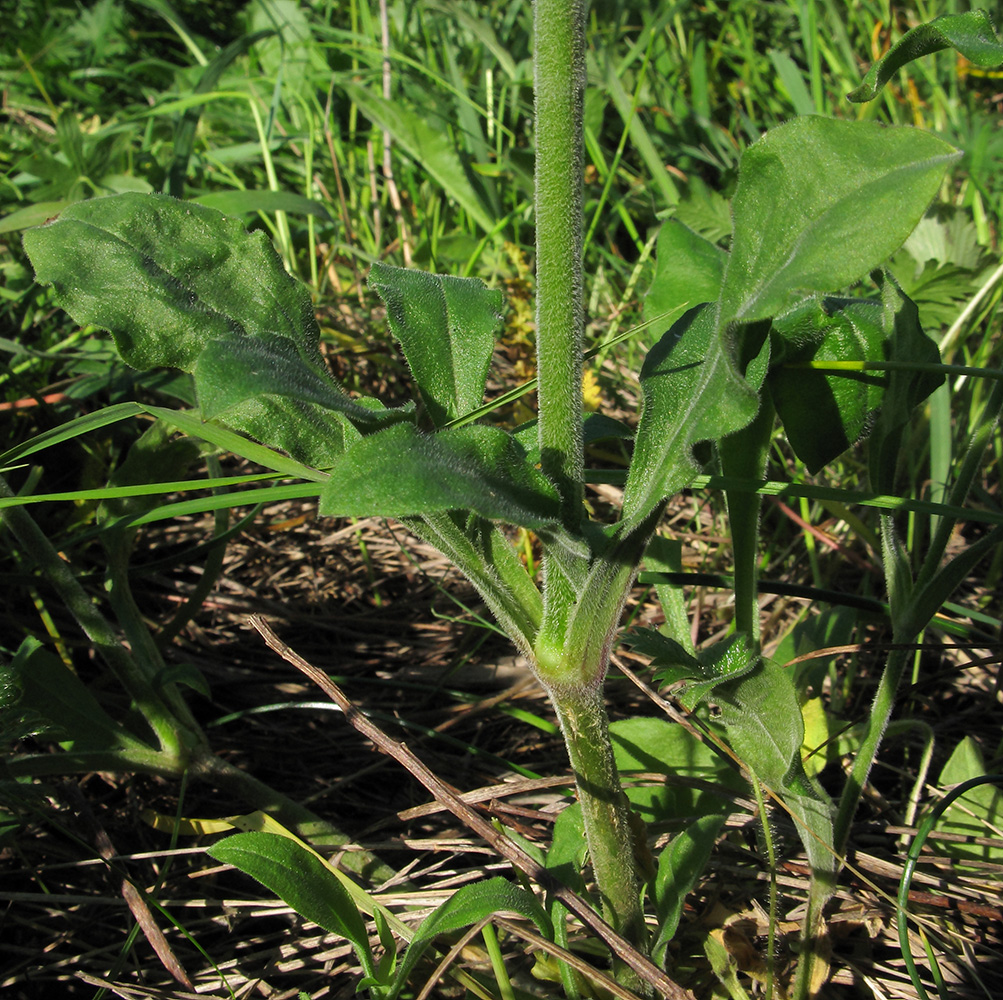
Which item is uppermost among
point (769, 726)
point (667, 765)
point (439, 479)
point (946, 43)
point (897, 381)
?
point (946, 43)

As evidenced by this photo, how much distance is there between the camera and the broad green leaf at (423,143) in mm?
2959

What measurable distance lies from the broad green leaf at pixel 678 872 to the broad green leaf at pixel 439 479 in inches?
22.1

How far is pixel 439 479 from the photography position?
84 centimetres

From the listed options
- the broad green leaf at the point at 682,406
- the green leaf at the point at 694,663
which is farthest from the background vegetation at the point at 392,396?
the broad green leaf at the point at 682,406

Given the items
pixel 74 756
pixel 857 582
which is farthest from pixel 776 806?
pixel 74 756

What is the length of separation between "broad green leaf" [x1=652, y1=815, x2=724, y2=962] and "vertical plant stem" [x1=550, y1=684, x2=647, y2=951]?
0.04m

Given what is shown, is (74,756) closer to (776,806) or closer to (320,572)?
(320,572)

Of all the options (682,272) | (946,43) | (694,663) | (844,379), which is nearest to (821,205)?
(946,43)

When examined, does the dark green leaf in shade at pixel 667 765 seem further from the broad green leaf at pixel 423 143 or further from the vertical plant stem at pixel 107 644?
the broad green leaf at pixel 423 143

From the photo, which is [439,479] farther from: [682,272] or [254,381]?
[682,272]

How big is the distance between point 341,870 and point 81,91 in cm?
342

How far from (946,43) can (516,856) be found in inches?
43.0

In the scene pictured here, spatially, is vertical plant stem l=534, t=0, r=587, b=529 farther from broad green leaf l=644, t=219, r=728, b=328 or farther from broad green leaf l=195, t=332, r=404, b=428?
broad green leaf l=644, t=219, r=728, b=328

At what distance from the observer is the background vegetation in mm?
1555
